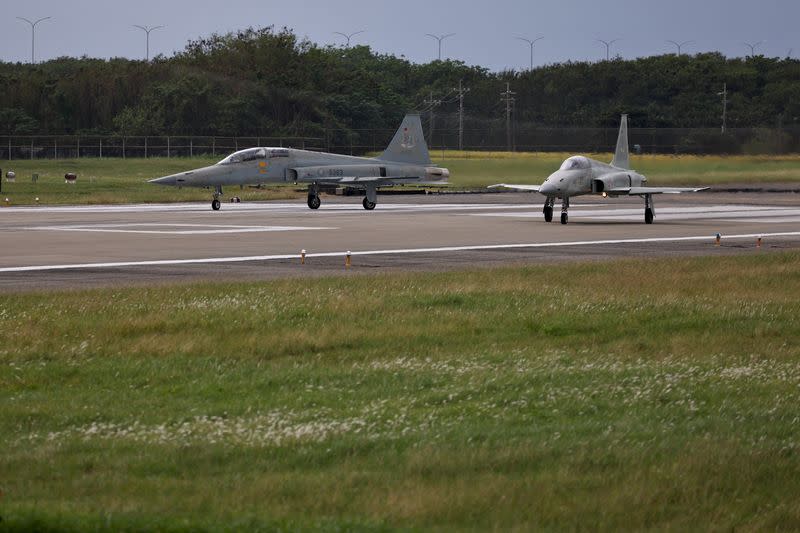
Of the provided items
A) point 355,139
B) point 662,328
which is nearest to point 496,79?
point 355,139

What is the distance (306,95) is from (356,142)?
7487 mm

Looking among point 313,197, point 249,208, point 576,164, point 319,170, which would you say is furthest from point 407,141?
point 576,164

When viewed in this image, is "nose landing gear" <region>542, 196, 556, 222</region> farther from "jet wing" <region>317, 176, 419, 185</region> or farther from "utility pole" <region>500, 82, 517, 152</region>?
"utility pole" <region>500, 82, 517, 152</region>

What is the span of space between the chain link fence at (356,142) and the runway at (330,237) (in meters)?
41.7

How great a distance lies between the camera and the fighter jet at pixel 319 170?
46.3 metres

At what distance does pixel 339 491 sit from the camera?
8148 millimetres

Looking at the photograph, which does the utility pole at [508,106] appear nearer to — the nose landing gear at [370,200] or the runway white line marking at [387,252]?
the nose landing gear at [370,200]

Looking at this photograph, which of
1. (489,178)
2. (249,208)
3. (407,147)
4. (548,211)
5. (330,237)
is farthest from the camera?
(489,178)

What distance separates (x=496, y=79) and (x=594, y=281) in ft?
378

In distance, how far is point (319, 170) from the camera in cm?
4800

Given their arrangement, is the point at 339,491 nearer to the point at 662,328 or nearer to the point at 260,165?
the point at 662,328

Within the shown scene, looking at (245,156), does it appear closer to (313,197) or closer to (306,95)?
(313,197)

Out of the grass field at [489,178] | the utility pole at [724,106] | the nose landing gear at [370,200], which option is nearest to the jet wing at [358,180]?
the nose landing gear at [370,200]

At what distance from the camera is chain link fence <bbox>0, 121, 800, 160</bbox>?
300 feet
